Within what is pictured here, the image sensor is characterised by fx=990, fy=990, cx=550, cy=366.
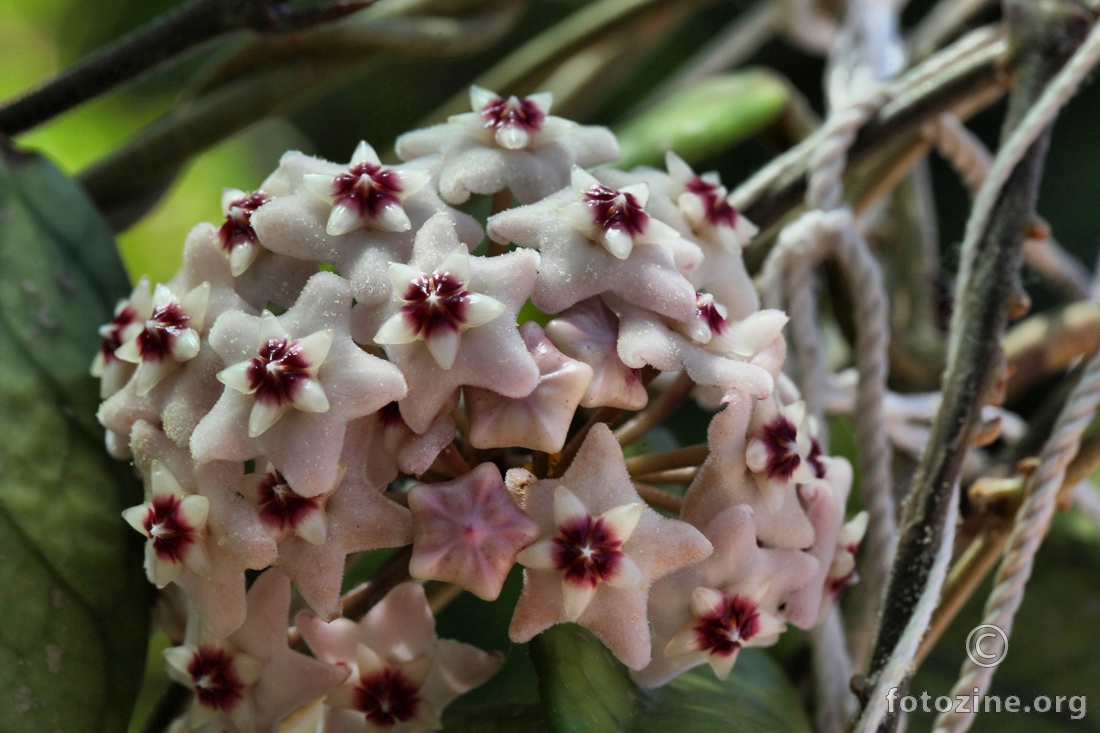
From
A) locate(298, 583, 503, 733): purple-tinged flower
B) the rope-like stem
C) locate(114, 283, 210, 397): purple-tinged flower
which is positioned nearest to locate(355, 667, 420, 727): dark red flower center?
locate(298, 583, 503, 733): purple-tinged flower

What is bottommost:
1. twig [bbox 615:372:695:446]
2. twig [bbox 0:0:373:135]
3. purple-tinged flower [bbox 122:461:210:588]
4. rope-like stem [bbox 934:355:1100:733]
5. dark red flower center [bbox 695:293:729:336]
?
rope-like stem [bbox 934:355:1100:733]

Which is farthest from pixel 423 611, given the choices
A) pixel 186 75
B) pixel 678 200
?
pixel 186 75

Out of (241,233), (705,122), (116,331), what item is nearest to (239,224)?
(241,233)

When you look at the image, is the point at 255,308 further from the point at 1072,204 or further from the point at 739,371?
the point at 1072,204

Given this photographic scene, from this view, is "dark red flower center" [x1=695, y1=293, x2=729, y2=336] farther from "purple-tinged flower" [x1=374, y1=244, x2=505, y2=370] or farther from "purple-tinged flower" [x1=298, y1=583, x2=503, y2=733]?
"purple-tinged flower" [x1=298, y1=583, x2=503, y2=733]

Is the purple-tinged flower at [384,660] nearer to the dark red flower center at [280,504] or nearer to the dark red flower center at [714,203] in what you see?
the dark red flower center at [280,504]

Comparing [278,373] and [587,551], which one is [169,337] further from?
[587,551]
